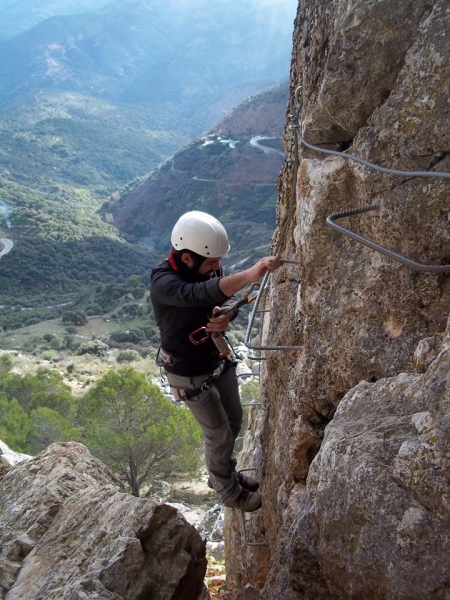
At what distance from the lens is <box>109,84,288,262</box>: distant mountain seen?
88800 millimetres

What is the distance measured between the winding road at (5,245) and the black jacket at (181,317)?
75610mm

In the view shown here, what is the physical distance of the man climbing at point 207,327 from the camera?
439 cm

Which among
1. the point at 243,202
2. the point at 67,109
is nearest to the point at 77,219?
the point at 243,202

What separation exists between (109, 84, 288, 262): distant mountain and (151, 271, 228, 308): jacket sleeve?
72.9 metres

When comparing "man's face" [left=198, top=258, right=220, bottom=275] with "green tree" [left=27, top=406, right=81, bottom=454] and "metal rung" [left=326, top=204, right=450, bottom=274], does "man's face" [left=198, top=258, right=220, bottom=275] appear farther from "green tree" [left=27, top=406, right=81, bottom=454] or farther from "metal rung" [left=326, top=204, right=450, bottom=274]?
"green tree" [left=27, top=406, right=81, bottom=454]

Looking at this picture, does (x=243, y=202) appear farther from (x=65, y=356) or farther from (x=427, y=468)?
(x=427, y=468)

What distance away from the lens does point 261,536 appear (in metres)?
5.84

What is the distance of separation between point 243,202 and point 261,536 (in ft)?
280

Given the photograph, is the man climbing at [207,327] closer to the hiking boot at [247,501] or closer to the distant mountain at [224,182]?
the hiking boot at [247,501]

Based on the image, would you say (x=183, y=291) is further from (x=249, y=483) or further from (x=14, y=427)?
(x=14, y=427)

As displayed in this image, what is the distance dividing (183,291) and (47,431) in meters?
15.4

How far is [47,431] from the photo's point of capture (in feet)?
59.9

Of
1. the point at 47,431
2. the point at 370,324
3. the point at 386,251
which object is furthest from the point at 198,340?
the point at 47,431

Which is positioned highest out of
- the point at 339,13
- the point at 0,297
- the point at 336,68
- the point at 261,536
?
the point at 0,297
